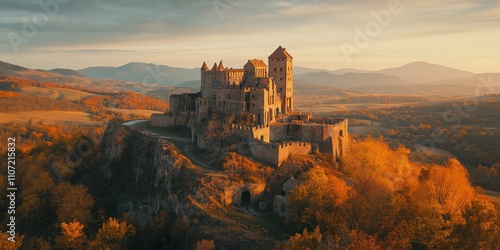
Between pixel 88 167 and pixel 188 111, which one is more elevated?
pixel 188 111

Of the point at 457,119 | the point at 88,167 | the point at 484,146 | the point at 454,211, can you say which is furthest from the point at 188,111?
the point at 457,119

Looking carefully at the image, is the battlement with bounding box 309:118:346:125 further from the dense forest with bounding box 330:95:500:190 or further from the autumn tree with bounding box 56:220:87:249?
the autumn tree with bounding box 56:220:87:249

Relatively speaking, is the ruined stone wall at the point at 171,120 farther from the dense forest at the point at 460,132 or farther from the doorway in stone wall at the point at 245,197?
the dense forest at the point at 460,132

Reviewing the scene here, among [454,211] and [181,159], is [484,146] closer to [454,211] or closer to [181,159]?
[454,211]

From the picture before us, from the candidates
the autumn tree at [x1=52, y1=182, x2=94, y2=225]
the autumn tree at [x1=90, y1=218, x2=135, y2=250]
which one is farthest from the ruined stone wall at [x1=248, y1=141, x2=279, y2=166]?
the autumn tree at [x1=52, y1=182, x2=94, y2=225]

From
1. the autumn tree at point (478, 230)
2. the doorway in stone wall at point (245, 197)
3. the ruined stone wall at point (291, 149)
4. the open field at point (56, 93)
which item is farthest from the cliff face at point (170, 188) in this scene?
the open field at point (56, 93)

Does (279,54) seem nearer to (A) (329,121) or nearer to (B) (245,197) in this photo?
(A) (329,121)
